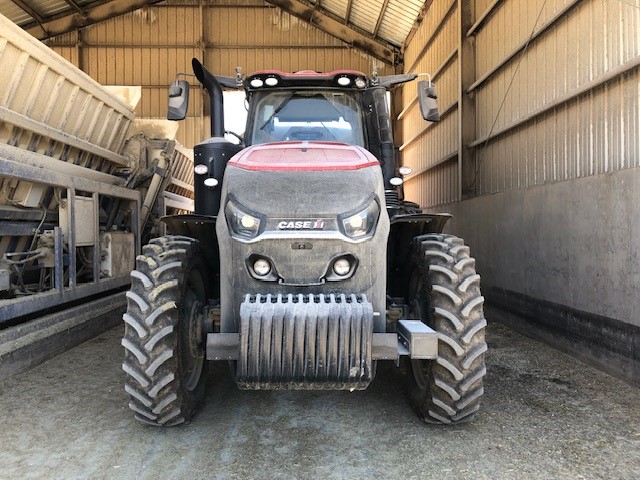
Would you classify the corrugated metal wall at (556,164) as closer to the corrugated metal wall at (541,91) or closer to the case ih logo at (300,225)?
the corrugated metal wall at (541,91)

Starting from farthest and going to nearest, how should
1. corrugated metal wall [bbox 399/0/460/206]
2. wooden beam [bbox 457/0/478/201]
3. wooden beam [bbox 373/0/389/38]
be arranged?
wooden beam [bbox 373/0/389/38], corrugated metal wall [bbox 399/0/460/206], wooden beam [bbox 457/0/478/201]

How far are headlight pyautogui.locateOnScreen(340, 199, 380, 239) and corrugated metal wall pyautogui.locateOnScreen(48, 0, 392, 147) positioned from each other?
569 inches

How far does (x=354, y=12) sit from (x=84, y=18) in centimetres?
842

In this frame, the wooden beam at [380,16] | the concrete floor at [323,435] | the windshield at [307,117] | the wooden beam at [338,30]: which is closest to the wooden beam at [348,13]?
the wooden beam at [338,30]

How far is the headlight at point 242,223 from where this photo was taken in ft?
10.5

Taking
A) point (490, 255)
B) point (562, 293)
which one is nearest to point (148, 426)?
point (562, 293)

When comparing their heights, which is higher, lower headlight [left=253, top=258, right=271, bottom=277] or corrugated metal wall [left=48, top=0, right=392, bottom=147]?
corrugated metal wall [left=48, top=0, right=392, bottom=147]

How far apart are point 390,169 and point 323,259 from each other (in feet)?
5.94

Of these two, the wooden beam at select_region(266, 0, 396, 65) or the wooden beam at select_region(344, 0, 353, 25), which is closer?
the wooden beam at select_region(344, 0, 353, 25)

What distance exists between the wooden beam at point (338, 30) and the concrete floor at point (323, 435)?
45.0 ft

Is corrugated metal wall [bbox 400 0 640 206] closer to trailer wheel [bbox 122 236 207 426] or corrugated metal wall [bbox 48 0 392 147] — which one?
trailer wheel [bbox 122 236 207 426]

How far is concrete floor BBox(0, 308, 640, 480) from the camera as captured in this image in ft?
9.68

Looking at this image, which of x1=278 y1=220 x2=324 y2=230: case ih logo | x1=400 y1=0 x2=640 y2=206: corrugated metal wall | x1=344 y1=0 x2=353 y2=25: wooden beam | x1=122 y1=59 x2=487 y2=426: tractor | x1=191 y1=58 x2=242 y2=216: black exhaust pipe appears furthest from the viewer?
x1=344 y1=0 x2=353 y2=25: wooden beam

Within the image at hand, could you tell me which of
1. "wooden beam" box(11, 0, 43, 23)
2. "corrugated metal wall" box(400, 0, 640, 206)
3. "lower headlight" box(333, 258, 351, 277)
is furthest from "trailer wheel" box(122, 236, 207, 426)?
"wooden beam" box(11, 0, 43, 23)
